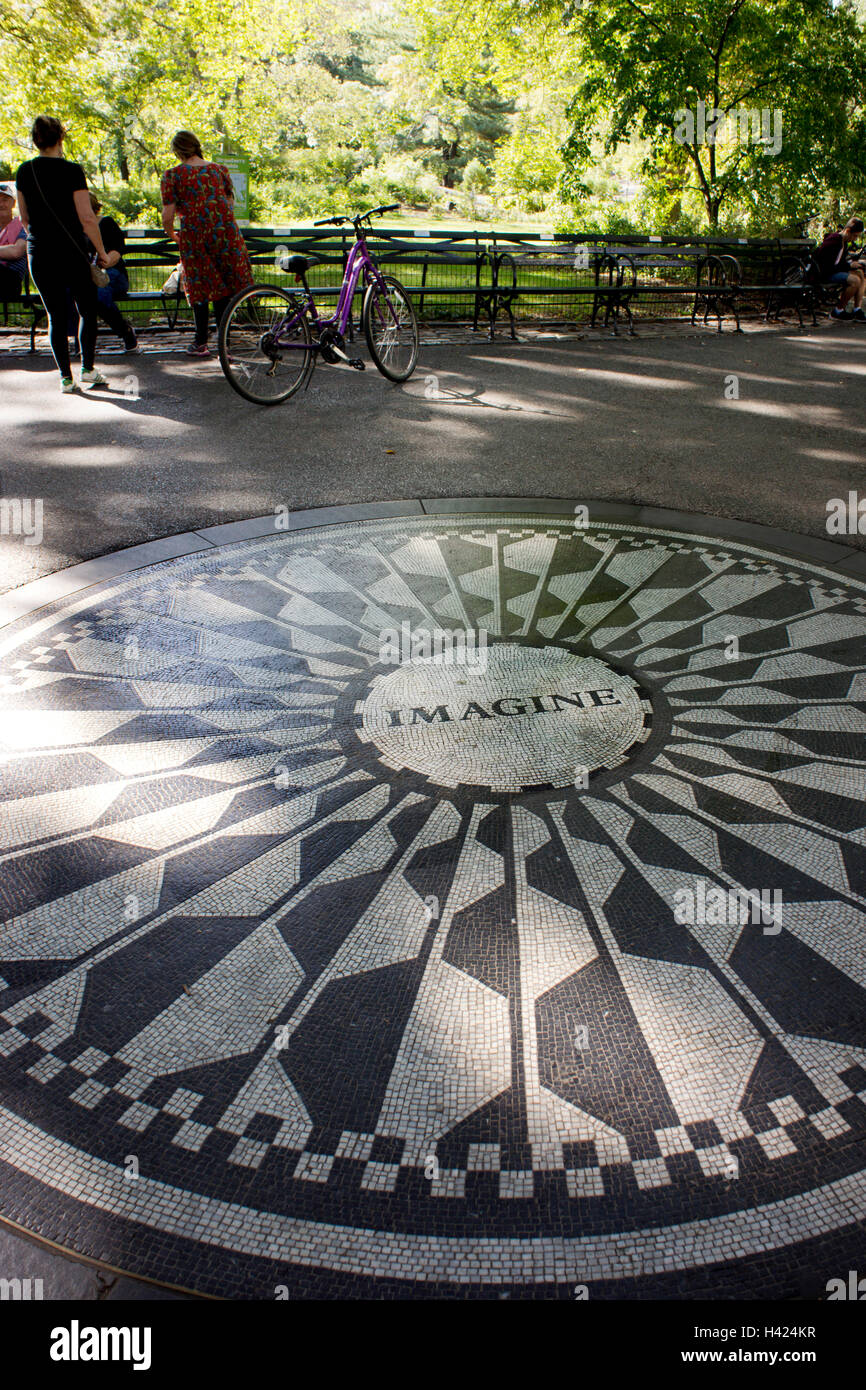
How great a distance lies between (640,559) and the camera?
19.6 ft

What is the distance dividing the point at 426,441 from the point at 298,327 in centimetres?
213

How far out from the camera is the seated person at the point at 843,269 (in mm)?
14977

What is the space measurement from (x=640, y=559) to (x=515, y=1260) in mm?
4507

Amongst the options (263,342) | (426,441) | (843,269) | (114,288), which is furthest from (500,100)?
(426,441)

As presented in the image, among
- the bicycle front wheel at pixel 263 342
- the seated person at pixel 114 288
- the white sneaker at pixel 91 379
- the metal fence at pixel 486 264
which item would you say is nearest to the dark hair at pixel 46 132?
the bicycle front wheel at pixel 263 342

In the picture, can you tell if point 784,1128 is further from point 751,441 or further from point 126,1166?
point 751,441

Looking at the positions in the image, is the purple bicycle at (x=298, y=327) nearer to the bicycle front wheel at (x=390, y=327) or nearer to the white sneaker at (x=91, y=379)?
the bicycle front wheel at (x=390, y=327)

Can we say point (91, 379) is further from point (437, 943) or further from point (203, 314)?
point (437, 943)

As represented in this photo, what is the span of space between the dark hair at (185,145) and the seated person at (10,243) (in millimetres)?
2344

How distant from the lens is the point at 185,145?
939cm

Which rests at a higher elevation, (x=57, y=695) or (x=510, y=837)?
(x=57, y=695)

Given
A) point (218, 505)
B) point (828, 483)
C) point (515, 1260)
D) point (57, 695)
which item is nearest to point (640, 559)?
point (828, 483)

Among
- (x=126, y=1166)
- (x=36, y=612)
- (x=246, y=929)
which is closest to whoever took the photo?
(x=126, y=1166)

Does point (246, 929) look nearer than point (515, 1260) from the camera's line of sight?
No
